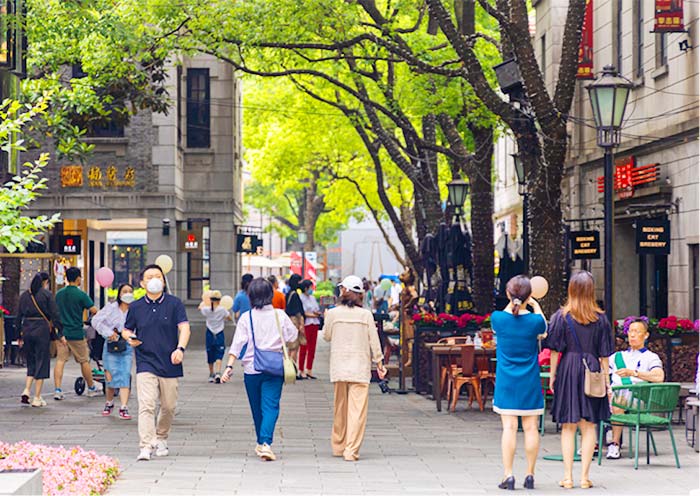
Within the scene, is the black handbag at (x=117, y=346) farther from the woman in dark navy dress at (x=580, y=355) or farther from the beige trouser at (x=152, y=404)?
the woman in dark navy dress at (x=580, y=355)

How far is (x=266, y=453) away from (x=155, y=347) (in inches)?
56.7

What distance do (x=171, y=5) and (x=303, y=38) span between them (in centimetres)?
208

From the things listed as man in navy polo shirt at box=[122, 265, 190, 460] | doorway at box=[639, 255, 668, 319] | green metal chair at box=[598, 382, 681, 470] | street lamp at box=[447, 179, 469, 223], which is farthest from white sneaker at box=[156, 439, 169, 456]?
street lamp at box=[447, 179, 469, 223]

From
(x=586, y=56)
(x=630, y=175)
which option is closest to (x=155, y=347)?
(x=630, y=175)

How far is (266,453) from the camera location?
12453mm

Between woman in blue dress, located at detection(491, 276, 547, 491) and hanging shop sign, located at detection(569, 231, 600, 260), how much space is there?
12.3 metres

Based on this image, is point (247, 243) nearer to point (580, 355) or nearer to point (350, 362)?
point (350, 362)

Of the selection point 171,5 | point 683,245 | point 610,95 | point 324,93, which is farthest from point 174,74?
point 610,95

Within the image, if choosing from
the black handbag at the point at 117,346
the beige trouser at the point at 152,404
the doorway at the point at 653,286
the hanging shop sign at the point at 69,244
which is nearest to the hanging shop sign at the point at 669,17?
the doorway at the point at 653,286

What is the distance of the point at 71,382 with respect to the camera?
2203 centimetres

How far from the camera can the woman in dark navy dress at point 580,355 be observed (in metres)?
10.8

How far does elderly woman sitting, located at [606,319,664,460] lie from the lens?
12.8 metres

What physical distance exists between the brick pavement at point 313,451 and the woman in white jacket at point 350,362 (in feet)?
0.97

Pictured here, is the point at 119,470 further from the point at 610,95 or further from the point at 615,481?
the point at 610,95
